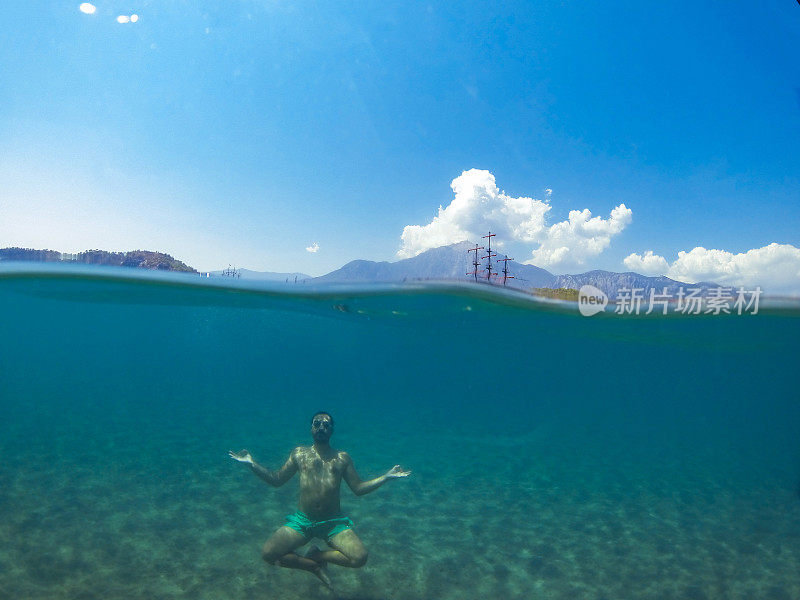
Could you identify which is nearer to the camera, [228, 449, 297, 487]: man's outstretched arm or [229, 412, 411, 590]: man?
[229, 412, 411, 590]: man

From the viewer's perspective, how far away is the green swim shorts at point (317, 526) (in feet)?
21.5

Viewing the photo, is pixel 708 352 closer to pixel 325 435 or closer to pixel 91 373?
pixel 325 435

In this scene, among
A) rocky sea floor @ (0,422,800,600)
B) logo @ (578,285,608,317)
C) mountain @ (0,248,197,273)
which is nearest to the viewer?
rocky sea floor @ (0,422,800,600)

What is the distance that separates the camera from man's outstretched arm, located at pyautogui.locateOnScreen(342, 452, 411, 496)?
633 centimetres

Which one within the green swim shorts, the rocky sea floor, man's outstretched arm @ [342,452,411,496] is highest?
man's outstretched arm @ [342,452,411,496]

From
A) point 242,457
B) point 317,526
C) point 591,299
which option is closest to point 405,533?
point 317,526

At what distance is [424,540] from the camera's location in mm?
8992

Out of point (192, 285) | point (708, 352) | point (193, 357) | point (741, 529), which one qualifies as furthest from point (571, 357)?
point (193, 357)

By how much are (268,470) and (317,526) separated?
1270mm

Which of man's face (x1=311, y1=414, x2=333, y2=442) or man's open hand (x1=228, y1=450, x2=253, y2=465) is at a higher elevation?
man's face (x1=311, y1=414, x2=333, y2=442)

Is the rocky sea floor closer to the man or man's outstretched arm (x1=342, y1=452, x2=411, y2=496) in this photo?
the man

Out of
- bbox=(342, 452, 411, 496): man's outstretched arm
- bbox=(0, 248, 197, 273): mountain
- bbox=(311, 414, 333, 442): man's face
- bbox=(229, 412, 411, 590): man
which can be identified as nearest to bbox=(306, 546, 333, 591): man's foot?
bbox=(229, 412, 411, 590): man

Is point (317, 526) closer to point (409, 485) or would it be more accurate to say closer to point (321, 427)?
point (321, 427)

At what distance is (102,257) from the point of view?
15.3m
